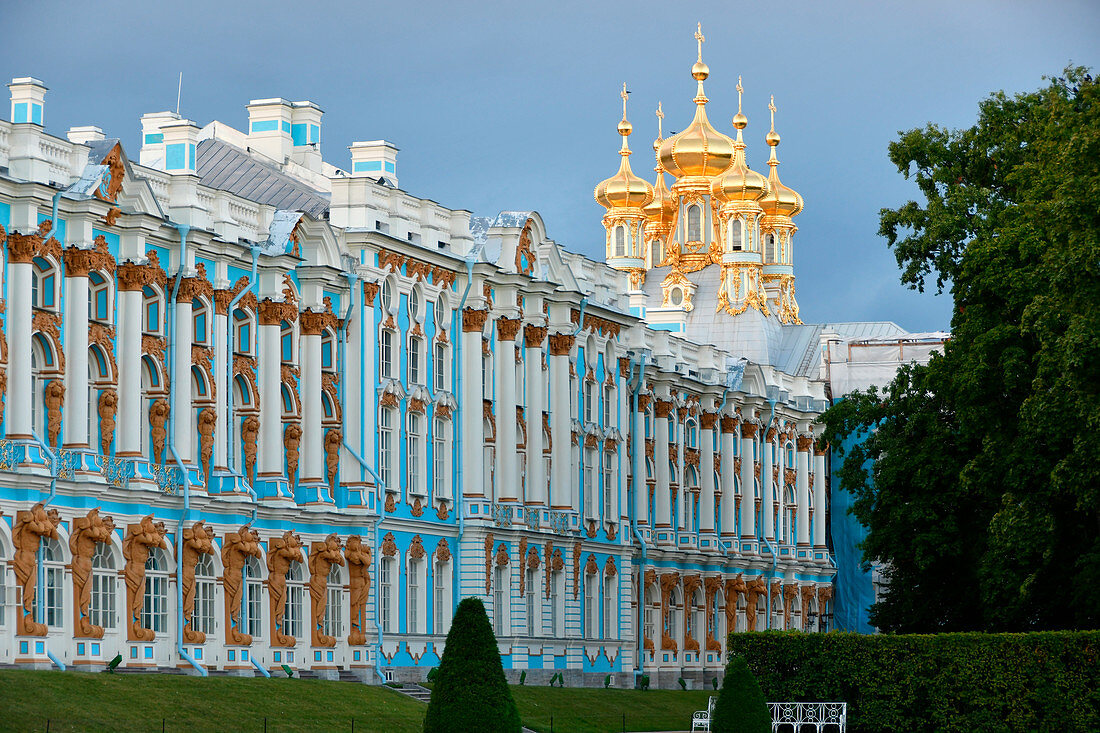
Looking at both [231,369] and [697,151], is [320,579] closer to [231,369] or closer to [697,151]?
[231,369]

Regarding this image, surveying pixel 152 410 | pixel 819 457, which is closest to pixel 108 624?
pixel 152 410

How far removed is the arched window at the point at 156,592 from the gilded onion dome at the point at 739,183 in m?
51.0

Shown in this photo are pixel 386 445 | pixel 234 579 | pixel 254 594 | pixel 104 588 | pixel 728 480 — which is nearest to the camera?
pixel 104 588

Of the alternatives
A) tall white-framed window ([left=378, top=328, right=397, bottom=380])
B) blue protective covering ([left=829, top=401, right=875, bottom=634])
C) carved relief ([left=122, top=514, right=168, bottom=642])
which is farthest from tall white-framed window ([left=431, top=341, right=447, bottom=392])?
blue protective covering ([left=829, top=401, right=875, bottom=634])

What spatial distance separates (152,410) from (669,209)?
52.5 meters

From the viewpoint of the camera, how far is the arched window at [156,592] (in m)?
42.0

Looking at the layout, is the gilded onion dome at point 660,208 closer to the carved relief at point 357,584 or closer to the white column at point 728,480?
the white column at point 728,480

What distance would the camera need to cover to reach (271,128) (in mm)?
56812

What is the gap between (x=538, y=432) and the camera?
56.6 meters

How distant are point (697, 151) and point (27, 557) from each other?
186 ft

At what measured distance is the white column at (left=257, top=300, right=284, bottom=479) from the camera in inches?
1816

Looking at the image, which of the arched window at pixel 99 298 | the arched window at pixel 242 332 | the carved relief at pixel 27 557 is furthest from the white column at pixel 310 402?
the carved relief at pixel 27 557

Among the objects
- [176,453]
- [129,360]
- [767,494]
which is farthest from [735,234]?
[129,360]

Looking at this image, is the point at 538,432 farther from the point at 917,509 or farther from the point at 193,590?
the point at 193,590
